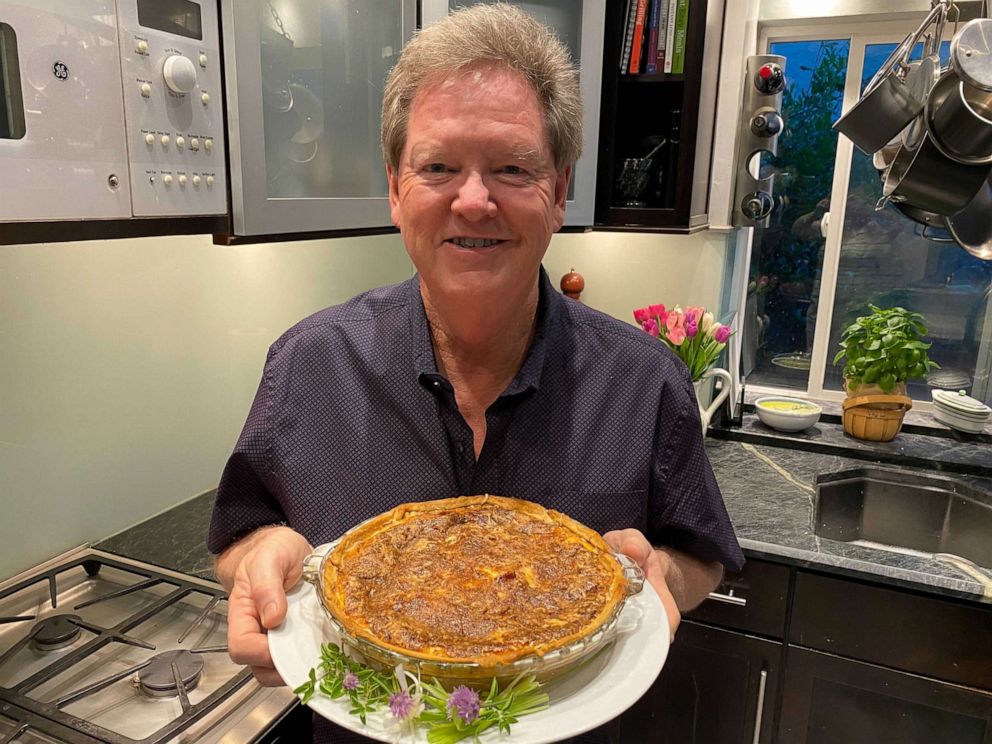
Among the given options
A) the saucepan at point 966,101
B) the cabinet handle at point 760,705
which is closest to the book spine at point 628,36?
the saucepan at point 966,101

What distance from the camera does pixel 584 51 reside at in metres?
1.92

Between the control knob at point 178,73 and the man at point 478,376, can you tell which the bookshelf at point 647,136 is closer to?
the man at point 478,376

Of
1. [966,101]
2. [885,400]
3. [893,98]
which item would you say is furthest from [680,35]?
[885,400]

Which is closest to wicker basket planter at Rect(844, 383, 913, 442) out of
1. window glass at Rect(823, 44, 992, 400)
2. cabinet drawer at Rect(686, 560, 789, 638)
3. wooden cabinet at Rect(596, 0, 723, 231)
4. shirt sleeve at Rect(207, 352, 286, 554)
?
window glass at Rect(823, 44, 992, 400)

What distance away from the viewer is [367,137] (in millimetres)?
1654

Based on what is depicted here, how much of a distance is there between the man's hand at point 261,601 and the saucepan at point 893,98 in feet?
5.47

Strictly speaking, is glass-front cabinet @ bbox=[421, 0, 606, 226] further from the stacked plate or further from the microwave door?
the stacked plate

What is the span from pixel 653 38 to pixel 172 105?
4.42 feet

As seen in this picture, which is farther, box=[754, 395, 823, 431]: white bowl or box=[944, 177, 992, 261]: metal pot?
box=[754, 395, 823, 431]: white bowl

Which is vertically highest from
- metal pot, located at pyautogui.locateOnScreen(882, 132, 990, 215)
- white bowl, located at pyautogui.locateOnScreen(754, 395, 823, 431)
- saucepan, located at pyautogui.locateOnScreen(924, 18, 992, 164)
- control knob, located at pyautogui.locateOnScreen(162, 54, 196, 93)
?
saucepan, located at pyautogui.locateOnScreen(924, 18, 992, 164)

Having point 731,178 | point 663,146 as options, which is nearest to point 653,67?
point 663,146

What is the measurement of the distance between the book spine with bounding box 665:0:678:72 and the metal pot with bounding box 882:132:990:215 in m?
0.65

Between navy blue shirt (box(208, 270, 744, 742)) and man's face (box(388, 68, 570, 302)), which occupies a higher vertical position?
man's face (box(388, 68, 570, 302))

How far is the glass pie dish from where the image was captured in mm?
680
